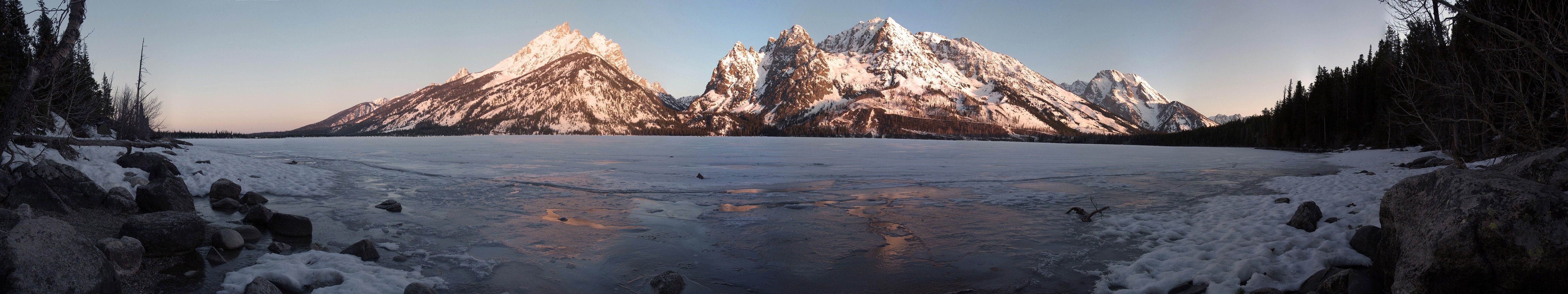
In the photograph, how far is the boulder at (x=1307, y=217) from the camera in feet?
33.8

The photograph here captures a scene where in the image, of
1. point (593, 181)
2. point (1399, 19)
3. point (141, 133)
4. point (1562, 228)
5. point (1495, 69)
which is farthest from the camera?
point (141, 133)

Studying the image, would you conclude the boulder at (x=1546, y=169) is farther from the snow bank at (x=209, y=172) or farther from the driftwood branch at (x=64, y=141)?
the snow bank at (x=209, y=172)

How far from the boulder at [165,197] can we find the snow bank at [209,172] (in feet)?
3.86

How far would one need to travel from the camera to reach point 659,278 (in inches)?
316

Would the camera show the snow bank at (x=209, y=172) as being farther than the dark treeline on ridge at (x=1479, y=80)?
Yes

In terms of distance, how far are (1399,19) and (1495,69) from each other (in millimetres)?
3107

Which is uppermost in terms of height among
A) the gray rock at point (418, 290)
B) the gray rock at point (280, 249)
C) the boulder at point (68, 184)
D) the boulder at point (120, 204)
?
the boulder at point (68, 184)

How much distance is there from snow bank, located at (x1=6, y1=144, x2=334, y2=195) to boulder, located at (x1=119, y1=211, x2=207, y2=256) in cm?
490

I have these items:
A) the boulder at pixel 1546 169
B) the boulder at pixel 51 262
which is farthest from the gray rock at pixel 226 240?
the boulder at pixel 1546 169

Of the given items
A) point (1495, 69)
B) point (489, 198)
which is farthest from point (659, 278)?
point (1495, 69)

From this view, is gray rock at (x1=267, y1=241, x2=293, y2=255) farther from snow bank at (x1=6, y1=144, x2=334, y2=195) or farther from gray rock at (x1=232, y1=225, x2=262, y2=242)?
snow bank at (x1=6, y1=144, x2=334, y2=195)

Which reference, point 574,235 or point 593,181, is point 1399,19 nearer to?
point 574,235

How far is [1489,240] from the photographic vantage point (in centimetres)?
500

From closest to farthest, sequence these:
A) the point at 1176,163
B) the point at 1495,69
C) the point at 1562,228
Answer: the point at 1562,228, the point at 1495,69, the point at 1176,163
